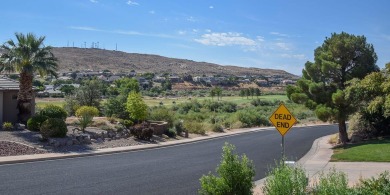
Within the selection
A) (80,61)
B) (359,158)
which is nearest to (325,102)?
(359,158)

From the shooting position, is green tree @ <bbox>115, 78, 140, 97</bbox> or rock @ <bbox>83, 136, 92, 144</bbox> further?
green tree @ <bbox>115, 78, 140, 97</bbox>

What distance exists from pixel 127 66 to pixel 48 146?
120 metres

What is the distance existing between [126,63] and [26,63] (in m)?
118

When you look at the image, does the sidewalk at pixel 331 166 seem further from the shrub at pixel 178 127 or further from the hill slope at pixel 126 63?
the hill slope at pixel 126 63

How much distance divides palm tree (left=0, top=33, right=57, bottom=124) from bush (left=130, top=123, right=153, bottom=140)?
6412 millimetres

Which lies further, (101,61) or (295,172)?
(101,61)

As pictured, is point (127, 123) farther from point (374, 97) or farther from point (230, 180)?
point (230, 180)

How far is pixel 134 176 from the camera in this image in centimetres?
1619

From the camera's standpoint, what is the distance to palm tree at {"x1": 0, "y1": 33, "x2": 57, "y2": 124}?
26562 millimetres

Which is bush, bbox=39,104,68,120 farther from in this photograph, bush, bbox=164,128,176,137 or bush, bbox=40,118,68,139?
bush, bbox=164,128,176,137

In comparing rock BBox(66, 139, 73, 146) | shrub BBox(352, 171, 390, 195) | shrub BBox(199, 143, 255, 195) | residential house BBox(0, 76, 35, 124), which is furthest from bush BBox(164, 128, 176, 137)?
shrub BBox(352, 171, 390, 195)

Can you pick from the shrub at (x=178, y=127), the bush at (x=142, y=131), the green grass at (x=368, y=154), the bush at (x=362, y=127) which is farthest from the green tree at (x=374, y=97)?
the shrub at (x=178, y=127)

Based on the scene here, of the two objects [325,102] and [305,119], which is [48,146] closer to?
[325,102]

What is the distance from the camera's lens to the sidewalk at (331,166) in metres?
15.6
